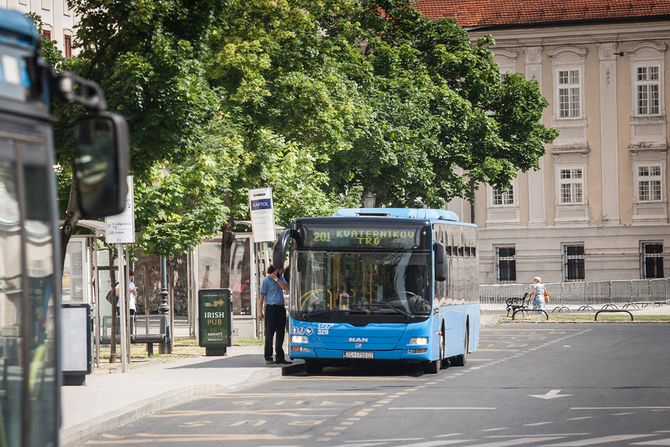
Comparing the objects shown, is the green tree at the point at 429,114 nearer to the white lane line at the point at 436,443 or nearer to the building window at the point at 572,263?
the building window at the point at 572,263

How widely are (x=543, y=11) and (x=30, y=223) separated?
2953 inches

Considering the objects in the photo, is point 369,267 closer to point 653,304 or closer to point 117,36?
point 117,36

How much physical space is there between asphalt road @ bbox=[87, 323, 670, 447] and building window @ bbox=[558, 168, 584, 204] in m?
50.3

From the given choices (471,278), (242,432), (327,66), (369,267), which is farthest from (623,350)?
(242,432)

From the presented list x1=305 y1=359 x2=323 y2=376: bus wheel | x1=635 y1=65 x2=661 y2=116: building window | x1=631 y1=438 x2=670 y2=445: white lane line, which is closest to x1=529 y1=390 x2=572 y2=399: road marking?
x1=631 y1=438 x2=670 y2=445: white lane line

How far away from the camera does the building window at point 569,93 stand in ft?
263

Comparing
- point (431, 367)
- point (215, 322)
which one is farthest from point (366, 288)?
point (215, 322)

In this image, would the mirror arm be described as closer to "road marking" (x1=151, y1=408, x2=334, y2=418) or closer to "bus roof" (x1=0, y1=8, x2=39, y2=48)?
"bus roof" (x1=0, y1=8, x2=39, y2=48)

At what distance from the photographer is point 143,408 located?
18453 mm

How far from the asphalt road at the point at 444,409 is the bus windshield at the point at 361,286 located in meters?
1.01

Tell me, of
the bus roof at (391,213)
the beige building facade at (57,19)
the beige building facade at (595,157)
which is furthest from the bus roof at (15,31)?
the beige building facade at (595,157)

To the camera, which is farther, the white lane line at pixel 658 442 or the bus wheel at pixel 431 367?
the bus wheel at pixel 431 367

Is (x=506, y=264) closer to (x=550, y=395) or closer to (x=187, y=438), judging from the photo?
(x=550, y=395)

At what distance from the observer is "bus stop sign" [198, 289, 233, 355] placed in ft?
101
